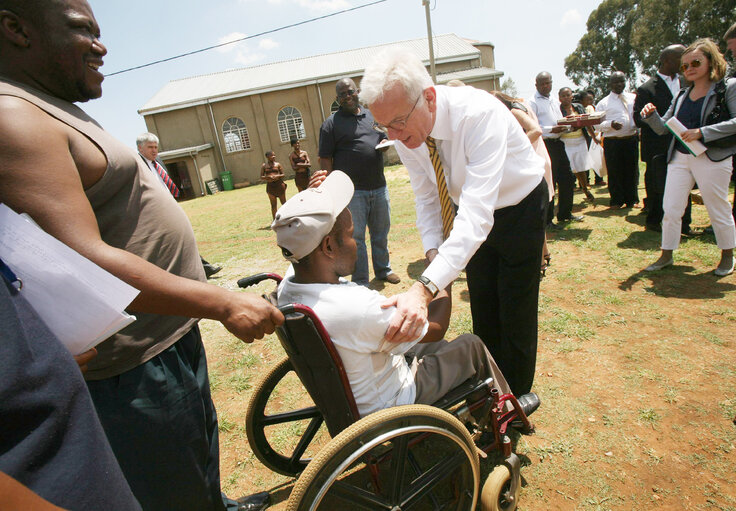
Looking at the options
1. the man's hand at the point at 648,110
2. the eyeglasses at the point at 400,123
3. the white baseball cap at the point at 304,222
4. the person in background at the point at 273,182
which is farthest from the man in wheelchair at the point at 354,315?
the person in background at the point at 273,182

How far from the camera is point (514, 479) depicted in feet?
6.56

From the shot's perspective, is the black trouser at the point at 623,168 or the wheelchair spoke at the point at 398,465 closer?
the wheelchair spoke at the point at 398,465

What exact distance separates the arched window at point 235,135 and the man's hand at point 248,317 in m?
28.5

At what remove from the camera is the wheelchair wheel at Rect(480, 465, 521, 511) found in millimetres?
1897

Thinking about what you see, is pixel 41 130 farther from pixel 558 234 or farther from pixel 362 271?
pixel 558 234

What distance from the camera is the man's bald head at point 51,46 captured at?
48.6 inches

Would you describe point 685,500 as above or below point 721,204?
below

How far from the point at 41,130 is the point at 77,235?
303 millimetres

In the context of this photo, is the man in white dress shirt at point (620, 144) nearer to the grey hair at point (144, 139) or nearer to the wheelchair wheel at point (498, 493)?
the wheelchair wheel at point (498, 493)

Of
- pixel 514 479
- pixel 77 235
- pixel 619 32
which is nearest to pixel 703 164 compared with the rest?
pixel 514 479

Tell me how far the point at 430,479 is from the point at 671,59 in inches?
238

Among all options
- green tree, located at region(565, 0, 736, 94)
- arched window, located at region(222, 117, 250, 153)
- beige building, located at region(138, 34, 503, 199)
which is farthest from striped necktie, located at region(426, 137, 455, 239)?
green tree, located at region(565, 0, 736, 94)

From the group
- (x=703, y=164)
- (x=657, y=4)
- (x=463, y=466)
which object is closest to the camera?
(x=463, y=466)

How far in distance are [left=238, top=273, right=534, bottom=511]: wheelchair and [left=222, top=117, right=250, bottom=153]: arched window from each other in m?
28.1
